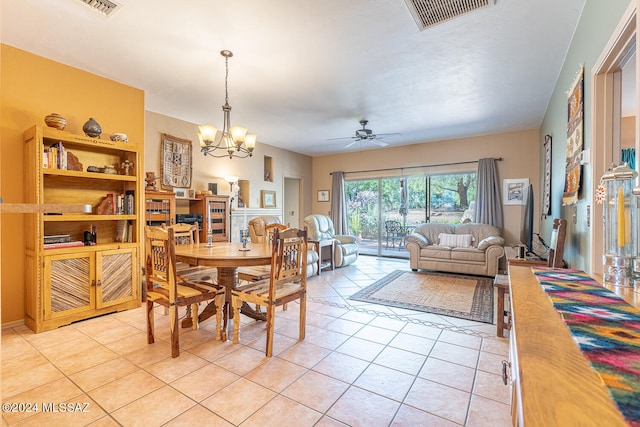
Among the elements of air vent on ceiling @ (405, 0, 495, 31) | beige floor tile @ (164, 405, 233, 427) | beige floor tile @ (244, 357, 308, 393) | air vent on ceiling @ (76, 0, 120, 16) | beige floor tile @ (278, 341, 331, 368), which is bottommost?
beige floor tile @ (164, 405, 233, 427)

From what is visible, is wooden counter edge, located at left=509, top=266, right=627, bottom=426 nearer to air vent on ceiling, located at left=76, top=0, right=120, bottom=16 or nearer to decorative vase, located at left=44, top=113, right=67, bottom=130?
air vent on ceiling, located at left=76, top=0, right=120, bottom=16

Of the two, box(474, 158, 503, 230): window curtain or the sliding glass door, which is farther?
the sliding glass door

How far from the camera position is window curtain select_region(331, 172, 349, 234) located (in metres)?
7.39

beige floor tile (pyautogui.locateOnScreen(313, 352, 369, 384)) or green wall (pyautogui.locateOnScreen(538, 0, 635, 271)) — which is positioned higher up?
green wall (pyautogui.locateOnScreen(538, 0, 635, 271))

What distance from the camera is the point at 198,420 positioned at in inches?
63.8

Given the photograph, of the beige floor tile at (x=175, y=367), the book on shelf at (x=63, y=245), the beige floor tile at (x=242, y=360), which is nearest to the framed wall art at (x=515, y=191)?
the beige floor tile at (x=242, y=360)

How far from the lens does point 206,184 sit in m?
5.20

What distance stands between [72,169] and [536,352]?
3906 millimetres

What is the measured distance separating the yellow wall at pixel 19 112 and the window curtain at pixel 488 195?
633cm

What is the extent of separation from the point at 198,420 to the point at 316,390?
695 mm

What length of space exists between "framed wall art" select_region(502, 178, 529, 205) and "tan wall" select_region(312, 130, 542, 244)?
80mm

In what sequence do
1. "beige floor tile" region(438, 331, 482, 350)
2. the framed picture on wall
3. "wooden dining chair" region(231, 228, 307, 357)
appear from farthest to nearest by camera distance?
the framed picture on wall → "beige floor tile" region(438, 331, 482, 350) → "wooden dining chair" region(231, 228, 307, 357)

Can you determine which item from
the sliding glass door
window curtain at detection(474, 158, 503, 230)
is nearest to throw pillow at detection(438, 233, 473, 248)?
window curtain at detection(474, 158, 503, 230)

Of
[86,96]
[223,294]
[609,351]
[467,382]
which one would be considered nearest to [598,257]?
[467,382]
